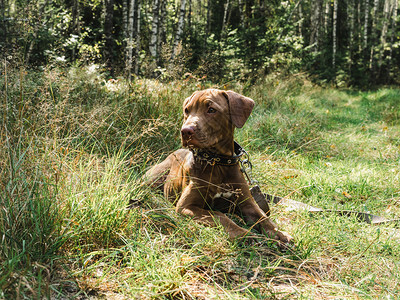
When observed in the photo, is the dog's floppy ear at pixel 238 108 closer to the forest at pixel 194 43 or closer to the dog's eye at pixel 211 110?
the dog's eye at pixel 211 110

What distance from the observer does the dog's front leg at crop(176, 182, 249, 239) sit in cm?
244

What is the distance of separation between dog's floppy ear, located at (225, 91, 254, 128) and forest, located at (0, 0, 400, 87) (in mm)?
2020

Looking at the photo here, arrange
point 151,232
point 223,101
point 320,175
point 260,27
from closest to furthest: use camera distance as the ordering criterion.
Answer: point 151,232
point 223,101
point 320,175
point 260,27

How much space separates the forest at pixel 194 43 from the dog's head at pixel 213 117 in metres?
2.01

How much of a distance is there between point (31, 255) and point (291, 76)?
31.0 ft

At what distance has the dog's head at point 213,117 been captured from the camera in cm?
251

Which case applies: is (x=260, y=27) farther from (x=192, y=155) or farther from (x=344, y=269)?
(x=344, y=269)

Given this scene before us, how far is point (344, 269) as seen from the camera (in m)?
2.14

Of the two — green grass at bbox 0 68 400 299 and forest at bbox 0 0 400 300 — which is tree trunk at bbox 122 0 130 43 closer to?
forest at bbox 0 0 400 300

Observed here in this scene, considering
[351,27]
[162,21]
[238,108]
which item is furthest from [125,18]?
[351,27]

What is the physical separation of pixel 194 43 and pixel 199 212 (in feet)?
41.9

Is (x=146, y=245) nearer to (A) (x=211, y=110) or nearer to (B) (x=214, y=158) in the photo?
(B) (x=214, y=158)

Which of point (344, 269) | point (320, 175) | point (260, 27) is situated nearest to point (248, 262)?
point (344, 269)

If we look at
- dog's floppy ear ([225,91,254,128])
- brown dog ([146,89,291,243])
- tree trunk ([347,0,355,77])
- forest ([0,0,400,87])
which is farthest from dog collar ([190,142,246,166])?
tree trunk ([347,0,355,77])
